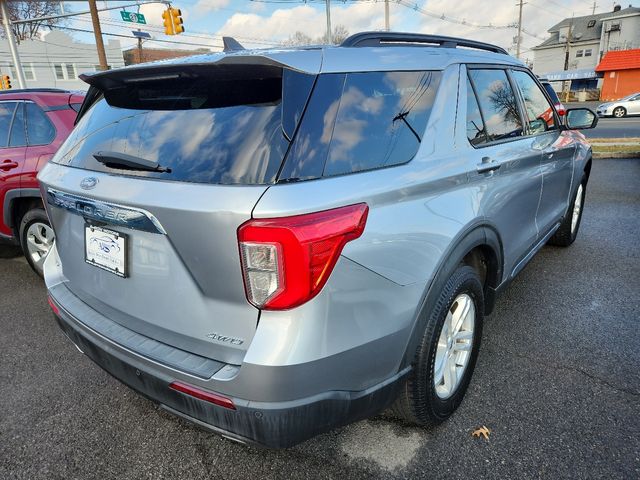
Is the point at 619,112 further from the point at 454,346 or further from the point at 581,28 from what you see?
the point at 581,28

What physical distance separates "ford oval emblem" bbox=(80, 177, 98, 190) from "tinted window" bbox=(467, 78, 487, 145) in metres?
1.79

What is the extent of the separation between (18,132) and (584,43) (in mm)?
68942

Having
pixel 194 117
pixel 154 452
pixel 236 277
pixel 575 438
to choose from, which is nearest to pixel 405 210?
pixel 236 277

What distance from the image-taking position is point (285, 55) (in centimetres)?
172

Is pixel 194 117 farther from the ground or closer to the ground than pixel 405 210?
farther from the ground

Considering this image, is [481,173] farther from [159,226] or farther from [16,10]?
[16,10]

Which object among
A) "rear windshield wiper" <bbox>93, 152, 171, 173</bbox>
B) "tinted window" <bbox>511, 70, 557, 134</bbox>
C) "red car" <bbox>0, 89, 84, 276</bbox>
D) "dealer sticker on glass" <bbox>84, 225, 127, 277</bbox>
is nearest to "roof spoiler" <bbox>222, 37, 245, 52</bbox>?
"rear windshield wiper" <bbox>93, 152, 171, 173</bbox>

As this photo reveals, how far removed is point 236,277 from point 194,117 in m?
0.71

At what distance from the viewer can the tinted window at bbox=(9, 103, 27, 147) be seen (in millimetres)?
4504

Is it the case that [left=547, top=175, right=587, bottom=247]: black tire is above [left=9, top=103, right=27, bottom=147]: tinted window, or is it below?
below

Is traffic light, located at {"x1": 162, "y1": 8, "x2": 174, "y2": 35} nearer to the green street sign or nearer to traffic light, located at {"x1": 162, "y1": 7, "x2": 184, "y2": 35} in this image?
traffic light, located at {"x1": 162, "y1": 7, "x2": 184, "y2": 35}

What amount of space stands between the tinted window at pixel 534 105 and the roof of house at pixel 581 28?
63.0m

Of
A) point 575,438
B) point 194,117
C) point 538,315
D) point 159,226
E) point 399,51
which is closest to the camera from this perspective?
point 159,226

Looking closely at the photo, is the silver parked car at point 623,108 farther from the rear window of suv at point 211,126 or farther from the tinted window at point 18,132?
the rear window of suv at point 211,126
